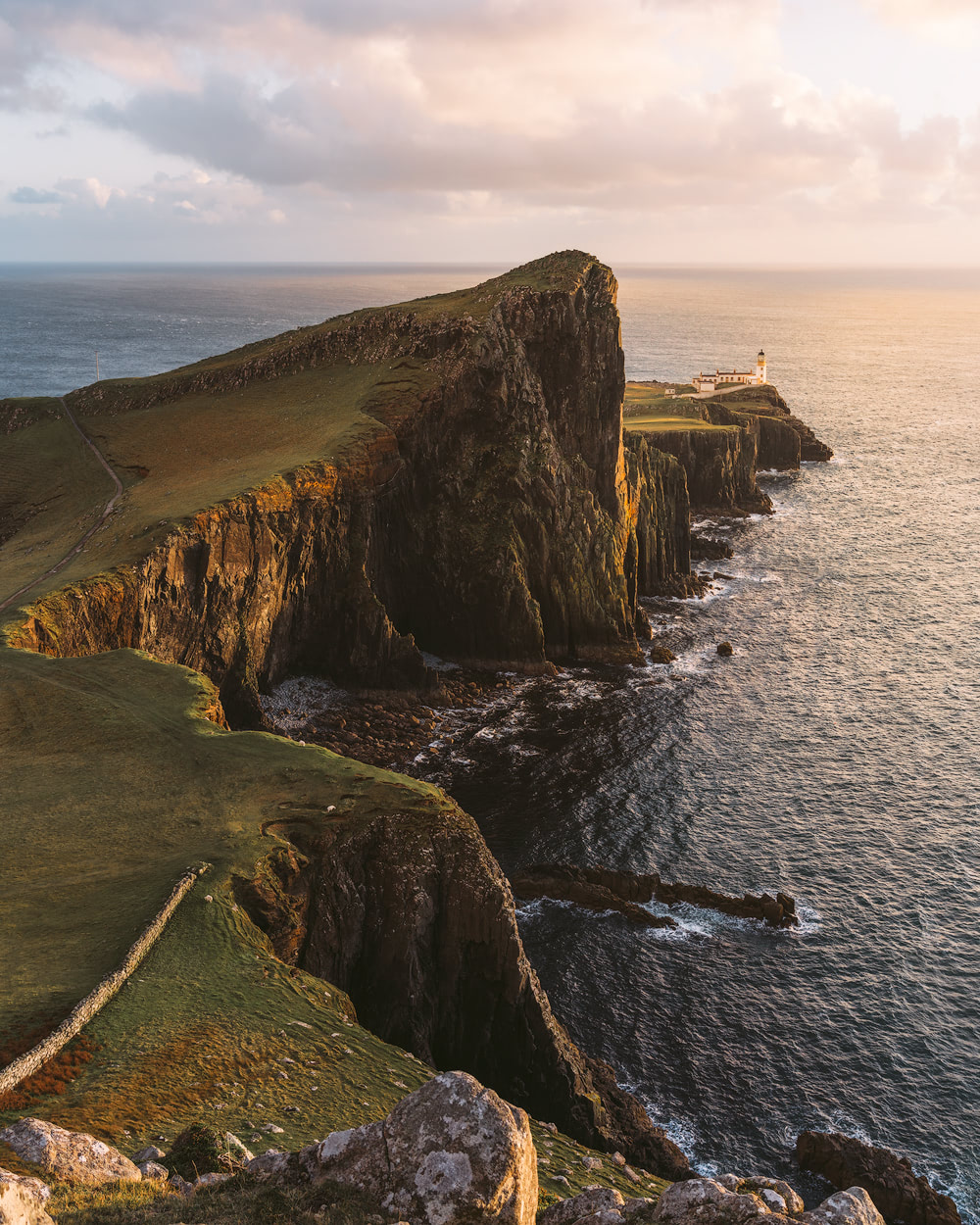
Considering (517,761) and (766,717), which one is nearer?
(517,761)

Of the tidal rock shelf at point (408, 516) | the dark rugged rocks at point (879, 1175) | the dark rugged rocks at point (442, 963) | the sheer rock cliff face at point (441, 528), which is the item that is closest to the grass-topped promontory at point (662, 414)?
the tidal rock shelf at point (408, 516)

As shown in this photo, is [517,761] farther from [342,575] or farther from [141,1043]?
[141,1043]

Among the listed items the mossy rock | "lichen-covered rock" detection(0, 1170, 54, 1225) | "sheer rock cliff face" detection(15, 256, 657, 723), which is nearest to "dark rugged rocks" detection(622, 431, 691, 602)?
"sheer rock cliff face" detection(15, 256, 657, 723)

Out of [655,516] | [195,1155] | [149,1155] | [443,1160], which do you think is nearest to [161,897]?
[149,1155]

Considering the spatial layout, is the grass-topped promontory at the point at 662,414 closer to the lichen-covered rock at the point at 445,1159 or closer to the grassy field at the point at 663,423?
the grassy field at the point at 663,423

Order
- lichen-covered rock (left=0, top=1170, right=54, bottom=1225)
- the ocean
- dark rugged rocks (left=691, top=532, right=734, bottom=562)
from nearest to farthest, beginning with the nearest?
1. lichen-covered rock (left=0, top=1170, right=54, bottom=1225)
2. the ocean
3. dark rugged rocks (left=691, top=532, right=734, bottom=562)

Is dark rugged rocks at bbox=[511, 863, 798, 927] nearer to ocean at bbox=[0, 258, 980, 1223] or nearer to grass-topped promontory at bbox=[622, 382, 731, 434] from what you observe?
ocean at bbox=[0, 258, 980, 1223]

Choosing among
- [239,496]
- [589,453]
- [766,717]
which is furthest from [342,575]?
[766,717]
